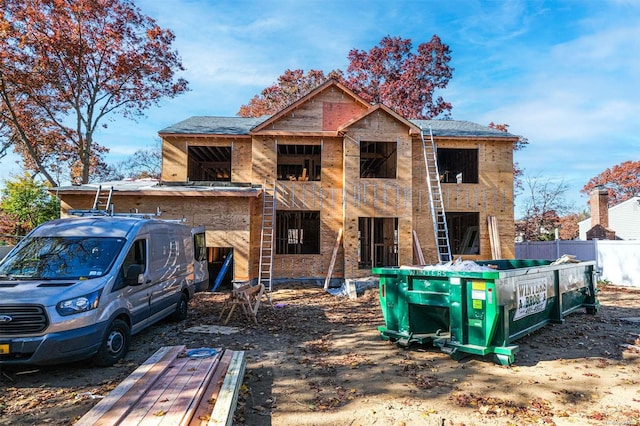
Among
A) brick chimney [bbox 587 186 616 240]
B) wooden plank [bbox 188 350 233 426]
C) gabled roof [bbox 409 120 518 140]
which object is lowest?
wooden plank [bbox 188 350 233 426]

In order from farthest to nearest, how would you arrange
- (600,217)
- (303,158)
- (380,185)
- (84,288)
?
(600,217) → (303,158) → (380,185) → (84,288)

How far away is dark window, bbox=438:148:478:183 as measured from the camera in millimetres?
17000

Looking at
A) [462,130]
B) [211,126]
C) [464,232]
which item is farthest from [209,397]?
[464,232]

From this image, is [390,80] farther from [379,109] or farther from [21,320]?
[21,320]

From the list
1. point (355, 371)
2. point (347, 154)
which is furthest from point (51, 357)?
point (347, 154)

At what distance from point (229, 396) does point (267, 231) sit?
11.0 meters

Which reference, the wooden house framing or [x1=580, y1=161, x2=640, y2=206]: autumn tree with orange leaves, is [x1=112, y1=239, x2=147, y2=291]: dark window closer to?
the wooden house framing

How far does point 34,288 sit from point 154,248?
7.55 ft

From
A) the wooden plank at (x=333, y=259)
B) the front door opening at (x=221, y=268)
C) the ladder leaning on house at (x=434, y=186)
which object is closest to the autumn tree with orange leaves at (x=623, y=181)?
the ladder leaning on house at (x=434, y=186)

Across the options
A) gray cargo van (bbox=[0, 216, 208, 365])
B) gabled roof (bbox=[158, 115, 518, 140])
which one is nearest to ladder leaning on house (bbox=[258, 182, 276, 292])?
gabled roof (bbox=[158, 115, 518, 140])

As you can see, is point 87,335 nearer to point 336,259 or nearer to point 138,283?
point 138,283

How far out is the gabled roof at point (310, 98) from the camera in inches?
591

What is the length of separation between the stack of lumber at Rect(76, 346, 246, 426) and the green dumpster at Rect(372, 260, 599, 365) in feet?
9.58

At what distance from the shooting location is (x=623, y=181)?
44719 millimetres
